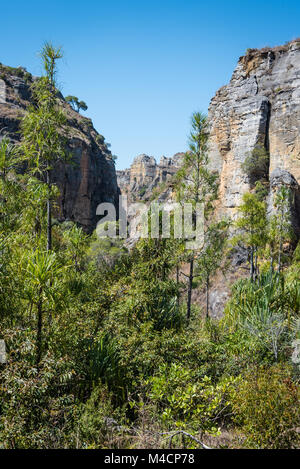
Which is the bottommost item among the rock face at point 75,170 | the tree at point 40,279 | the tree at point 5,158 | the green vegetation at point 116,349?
the green vegetation at point 116,349

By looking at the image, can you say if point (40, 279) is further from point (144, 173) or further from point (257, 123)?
point (144, 173)

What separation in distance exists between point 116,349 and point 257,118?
2813 centimetres

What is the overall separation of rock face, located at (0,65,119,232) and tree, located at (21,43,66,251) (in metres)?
31.0

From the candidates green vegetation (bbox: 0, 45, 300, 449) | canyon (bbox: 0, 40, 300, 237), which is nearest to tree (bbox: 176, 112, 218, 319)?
green vegetation (bbox: 0, 45, 300, 449)

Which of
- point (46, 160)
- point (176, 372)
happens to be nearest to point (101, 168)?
point (46, 160)

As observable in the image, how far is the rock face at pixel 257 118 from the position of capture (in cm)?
2734

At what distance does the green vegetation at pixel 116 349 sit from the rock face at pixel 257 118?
67.8ft

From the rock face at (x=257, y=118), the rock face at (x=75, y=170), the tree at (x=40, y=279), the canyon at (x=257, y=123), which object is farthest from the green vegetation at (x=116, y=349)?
the rock face at (x=75, y=170)

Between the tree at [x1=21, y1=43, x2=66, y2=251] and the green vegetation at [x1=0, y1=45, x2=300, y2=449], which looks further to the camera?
the tree at [x1=21, y1=43, x2=66, y2=251]

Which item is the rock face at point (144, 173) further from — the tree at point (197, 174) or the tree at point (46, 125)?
the tree at point (46, 125)

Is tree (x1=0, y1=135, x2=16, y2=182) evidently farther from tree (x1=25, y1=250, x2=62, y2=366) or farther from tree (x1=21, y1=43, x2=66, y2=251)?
tree (x1=25, y1=250, x2=62, y2=366)

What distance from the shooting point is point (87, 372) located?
5.84m

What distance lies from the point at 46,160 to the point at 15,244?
2.20 meters

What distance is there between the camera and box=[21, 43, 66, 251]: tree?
689 centimetres
